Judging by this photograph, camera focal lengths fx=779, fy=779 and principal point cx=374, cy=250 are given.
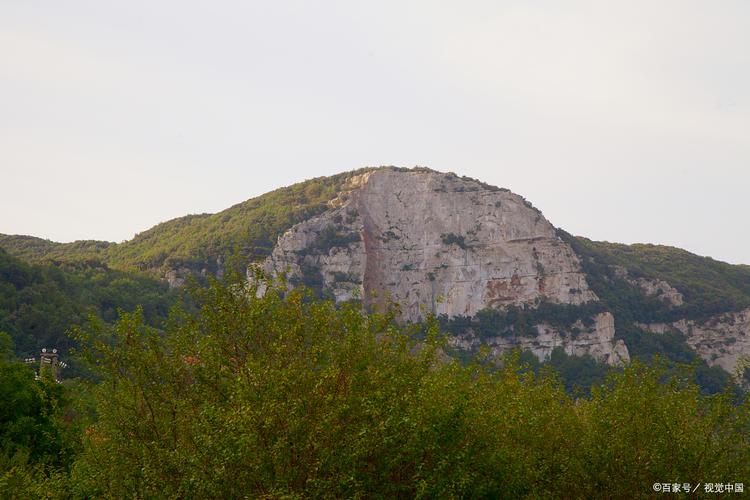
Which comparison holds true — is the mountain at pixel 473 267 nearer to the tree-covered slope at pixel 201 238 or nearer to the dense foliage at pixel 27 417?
the tree-covered slope at pixel 201 238

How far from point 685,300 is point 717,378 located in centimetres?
3226

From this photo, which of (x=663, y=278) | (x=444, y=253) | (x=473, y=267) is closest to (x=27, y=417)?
(x=473, y=267)

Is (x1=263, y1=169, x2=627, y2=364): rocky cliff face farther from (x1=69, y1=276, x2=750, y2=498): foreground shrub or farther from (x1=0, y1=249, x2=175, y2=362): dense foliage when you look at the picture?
(x1=69, y1=276, x2=750, y2=498): foreground shrub

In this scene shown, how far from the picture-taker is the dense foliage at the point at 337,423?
16.0 m

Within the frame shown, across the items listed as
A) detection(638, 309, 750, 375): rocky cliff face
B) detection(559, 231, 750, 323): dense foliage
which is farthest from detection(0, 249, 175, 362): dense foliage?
detection(638, 309, 750, 375): rocky cliff face

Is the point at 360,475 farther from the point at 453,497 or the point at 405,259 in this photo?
the point at 405,259

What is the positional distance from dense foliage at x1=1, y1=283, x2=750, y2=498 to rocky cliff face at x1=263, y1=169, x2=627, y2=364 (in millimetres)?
133367

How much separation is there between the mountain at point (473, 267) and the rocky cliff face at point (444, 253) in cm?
26

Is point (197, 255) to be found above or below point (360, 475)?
above

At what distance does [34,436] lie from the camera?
37.8 m

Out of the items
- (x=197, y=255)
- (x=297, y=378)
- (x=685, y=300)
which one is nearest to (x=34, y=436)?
(x=297, y=378)

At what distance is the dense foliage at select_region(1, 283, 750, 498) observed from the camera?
1602 centimetres

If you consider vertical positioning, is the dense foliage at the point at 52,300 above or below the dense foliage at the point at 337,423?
above

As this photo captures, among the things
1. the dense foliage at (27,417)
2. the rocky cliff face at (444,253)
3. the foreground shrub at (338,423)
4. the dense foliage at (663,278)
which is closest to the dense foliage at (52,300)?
the dense foliage at (27,417)
